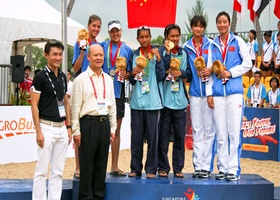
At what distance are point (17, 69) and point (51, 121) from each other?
9.06 meters

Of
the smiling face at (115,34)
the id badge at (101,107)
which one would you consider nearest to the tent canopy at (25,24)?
the smiling face at (115,34)

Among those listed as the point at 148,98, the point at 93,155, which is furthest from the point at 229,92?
the point at 93,155

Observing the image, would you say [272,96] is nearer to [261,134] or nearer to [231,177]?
[261,134]

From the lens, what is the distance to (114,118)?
26.0 ft

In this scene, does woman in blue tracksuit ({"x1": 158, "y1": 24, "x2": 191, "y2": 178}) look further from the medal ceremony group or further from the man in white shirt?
the man in white shirt

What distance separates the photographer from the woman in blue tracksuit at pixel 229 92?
27.1ft

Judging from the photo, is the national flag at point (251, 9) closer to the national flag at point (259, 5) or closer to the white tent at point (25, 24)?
the national flag at point (259, 5)

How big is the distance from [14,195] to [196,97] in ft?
8.32

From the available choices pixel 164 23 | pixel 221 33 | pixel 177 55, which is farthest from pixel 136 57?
pixel 164 23

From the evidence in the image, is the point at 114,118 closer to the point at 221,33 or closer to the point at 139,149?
the point at 139,149

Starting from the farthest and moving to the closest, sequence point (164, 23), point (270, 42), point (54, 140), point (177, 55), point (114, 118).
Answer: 1. point (270, 42)
2. point (164, 23)
3. point (177, 55)
4. point (114, 118)
5. point (54, 140)

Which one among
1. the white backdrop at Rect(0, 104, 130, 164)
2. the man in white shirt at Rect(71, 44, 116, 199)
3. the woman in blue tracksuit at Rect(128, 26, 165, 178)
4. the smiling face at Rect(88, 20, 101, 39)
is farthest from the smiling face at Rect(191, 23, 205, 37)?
the white backdrop at Rect(0, 104, 130, 164)

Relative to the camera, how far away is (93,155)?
308 inches

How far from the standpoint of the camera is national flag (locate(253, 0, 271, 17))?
69.9 ft
